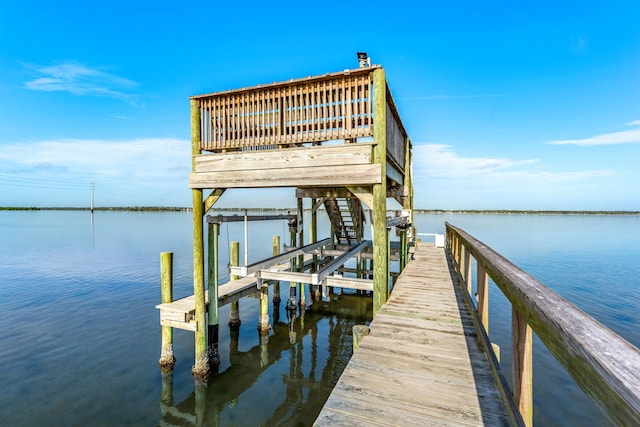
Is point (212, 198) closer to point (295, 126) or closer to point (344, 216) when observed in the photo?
point (295, 126)

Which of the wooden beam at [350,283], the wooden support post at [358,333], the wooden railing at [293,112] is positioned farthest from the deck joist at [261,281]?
the wooden railing at [293,112]

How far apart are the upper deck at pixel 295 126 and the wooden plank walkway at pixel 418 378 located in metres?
2.99

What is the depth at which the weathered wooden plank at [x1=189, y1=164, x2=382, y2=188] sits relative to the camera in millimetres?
6453

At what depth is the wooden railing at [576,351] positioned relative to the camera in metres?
1.03

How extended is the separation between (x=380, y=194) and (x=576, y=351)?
517 cm

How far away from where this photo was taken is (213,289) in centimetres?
844

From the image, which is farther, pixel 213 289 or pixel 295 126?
pixel 213 289

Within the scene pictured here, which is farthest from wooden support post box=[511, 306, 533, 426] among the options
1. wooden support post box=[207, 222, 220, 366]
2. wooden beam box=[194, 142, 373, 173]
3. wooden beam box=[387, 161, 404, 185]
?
wooden support post box=[207, 222, 220, 366]

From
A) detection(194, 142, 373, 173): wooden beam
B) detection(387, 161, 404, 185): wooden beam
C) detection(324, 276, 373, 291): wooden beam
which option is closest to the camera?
detection(194, 142, 373, 173): wooden beam

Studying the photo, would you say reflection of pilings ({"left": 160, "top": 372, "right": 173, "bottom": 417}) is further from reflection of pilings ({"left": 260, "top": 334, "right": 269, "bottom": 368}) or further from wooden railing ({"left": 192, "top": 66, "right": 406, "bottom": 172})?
wooden railing ({"left": 192, "top": 66, "right": 406, "bottom": 172})

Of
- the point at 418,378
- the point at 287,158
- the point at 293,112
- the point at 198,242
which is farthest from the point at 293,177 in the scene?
the point at 418,378

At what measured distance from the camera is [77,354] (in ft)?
32.3

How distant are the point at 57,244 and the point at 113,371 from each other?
3639 cm

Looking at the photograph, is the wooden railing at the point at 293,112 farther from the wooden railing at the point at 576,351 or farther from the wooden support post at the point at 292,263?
the wooden support post at the point at 292,263
